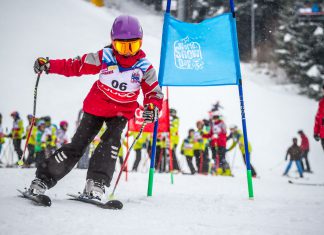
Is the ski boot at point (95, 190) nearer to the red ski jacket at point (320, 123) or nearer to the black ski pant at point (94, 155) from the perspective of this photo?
the black ski pant at point (94, 155)

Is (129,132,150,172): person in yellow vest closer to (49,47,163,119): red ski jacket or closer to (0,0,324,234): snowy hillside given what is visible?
(0,0,324,234): snowy hillside

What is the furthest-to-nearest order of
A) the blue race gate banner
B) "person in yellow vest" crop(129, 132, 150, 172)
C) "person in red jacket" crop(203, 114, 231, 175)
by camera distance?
"person in yellow vest" crop(129, 132, 150, 172), "person in red jacket" crop(203, 114, 231, 175), the blue race gate banner

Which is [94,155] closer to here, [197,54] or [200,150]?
[197,54]

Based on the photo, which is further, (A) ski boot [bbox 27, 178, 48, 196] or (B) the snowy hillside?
(A) ski boot [bbox 27, 178, 48, 196]

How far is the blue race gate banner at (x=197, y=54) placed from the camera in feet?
14.3

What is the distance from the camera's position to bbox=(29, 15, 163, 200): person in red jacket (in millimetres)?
3141

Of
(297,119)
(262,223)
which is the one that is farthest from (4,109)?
(262,223)

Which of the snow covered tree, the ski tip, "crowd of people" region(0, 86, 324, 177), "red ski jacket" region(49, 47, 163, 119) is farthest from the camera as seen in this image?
the snow covered tree

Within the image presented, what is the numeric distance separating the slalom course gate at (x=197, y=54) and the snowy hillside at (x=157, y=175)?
1407mm

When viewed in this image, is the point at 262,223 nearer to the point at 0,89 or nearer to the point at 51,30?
the point at 0,89

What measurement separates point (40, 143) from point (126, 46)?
26.9ft

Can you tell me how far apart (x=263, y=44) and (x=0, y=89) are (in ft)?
79.8

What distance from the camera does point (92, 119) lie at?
11.1ft

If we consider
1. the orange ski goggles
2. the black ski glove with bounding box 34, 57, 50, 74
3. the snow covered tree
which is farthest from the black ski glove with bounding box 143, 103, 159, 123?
the snow covered tree
